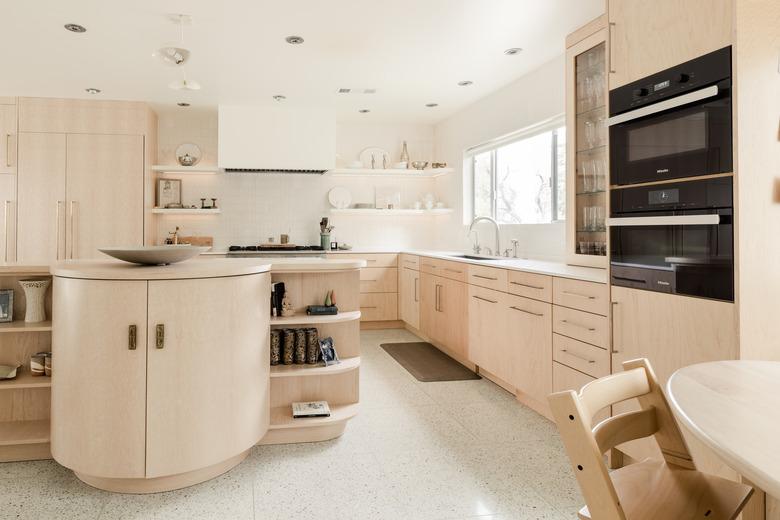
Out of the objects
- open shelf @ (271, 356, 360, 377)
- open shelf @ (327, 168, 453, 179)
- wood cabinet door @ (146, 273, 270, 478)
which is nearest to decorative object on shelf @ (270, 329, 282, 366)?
open shelf @ (271, 356, 360, 377)

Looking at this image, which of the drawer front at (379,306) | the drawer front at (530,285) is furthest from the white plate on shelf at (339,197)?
the drawer front at (530,285)

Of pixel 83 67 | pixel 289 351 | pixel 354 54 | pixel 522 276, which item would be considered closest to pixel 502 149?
pixel 354 54

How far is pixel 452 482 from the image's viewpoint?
230 centimetres

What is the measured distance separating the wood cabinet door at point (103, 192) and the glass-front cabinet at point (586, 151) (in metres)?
4.36

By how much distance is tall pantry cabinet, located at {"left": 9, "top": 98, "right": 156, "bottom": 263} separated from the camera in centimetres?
523

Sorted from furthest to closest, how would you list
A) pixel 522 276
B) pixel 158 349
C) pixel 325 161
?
1. pixel 325 161
2. pixel 522 276
3. pixel 158 349

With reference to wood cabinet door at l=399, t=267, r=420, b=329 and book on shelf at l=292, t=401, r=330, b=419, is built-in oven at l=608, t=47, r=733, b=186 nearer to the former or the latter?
book on shelf at l=292, t=401, r=330, b=419

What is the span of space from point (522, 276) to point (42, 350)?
2.74 metres

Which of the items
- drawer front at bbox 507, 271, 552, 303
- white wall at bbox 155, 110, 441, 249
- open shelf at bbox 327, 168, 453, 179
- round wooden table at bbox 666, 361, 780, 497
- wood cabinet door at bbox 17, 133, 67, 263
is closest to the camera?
round wooden table at bbox 666, 361, 780, 497

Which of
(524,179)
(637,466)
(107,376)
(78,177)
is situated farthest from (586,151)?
(78,177)

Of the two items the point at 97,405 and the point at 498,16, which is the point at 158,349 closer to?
the point at 97,405

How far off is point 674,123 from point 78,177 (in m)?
5.46

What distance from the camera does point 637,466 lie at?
1.33 meters

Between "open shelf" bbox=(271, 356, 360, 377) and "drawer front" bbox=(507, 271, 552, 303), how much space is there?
3.88ft
